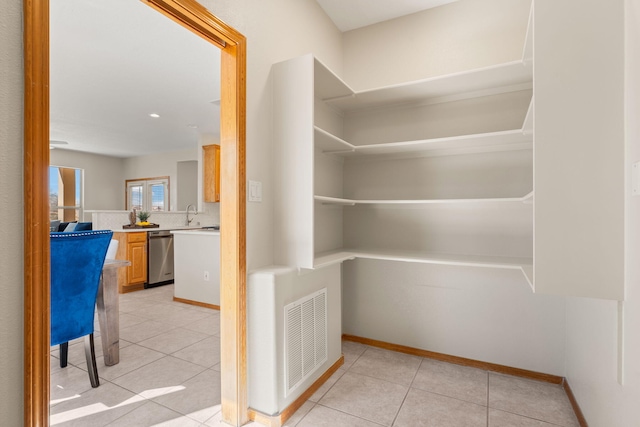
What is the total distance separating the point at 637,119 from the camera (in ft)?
3.79

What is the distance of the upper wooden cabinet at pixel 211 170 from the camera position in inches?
229

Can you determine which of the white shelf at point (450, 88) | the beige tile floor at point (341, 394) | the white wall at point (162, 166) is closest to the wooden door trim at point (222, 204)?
the beige tile floor at point (341, 394)

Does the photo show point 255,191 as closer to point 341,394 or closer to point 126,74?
point 341,394

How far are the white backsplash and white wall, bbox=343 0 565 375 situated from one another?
4.14m

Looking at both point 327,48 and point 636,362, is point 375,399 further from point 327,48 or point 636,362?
point 327,48

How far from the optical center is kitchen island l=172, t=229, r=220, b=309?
3873mm

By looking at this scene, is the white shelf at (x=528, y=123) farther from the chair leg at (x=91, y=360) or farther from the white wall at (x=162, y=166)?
the white wall at (x=162, y=166)

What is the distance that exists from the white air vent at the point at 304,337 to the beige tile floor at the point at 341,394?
7.6 inches

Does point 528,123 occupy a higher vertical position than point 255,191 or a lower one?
higher

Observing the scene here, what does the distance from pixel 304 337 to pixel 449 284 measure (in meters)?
1.22

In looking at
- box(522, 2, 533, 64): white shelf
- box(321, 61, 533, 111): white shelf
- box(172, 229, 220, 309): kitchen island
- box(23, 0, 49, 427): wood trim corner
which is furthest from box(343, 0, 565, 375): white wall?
box(23, 0, 49, 427): wood trim corner

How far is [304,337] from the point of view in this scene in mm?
1970

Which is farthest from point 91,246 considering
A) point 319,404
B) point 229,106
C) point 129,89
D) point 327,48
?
point 129,89

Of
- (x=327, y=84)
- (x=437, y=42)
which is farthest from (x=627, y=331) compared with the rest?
(x=437, y=42)
